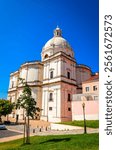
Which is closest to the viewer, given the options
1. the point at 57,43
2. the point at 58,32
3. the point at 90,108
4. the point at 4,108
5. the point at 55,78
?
the point at 90,108

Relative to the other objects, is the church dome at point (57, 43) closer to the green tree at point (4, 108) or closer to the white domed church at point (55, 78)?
the white domed church at point (55, 78)

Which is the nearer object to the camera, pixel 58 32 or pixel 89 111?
pixel 89 111

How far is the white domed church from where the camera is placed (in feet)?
168

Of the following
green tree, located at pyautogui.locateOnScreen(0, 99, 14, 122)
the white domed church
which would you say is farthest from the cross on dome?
green tree, located at pyautogui.locateOnScreen(0, 99, 14, 122)

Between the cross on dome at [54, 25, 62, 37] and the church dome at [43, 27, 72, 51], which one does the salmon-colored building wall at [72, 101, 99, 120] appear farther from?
the cross on dome at [54, 25, 62, 37]

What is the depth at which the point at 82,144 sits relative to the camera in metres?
16.0

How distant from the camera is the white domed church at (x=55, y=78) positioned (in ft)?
168

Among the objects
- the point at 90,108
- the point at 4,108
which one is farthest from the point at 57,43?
the point at 90,108

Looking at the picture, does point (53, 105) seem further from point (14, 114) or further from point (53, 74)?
point (14, 114)

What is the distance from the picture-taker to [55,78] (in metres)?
53.3

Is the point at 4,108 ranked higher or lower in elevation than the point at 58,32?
lower

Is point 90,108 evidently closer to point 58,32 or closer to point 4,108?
point 4,108

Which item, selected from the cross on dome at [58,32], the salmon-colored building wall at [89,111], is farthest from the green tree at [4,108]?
the cross on dome at [58,32]

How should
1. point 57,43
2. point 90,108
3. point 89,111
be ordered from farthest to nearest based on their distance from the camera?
point 57,43
point 90,108
point 89,111
